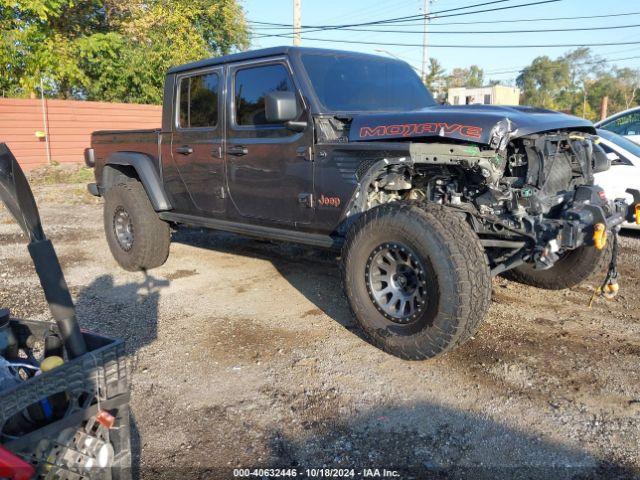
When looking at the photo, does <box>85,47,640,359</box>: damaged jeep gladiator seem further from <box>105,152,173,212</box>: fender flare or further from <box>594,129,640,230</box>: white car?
<box>594,129,640,230</box>: white car

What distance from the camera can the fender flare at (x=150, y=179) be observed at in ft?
17.8

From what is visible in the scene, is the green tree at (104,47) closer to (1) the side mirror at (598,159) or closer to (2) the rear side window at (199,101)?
(2) the rear side window at (199,101)

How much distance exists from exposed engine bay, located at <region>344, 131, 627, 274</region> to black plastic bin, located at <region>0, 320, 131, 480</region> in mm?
2256

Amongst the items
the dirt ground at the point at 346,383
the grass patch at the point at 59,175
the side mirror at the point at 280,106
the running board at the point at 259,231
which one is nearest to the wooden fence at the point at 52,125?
the grass patch at the point at 59,175

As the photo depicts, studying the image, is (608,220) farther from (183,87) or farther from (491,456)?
(183,87)

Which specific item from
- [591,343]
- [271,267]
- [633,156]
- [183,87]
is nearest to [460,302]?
Answer: [591,343]

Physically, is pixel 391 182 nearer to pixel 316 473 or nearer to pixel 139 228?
pixel 316 473

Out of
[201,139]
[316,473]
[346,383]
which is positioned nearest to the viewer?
[316,473]

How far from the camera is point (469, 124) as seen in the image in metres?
3.33

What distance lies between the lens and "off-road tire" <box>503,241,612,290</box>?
14.2 ft

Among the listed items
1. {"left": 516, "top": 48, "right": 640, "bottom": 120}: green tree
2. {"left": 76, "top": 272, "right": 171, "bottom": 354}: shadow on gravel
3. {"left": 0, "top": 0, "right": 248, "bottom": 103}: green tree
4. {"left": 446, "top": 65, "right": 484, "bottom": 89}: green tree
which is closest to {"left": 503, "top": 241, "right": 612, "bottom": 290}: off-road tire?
{"left": 76, "top": 272, "right": 171, "bottom": 354}: shadow on gravel

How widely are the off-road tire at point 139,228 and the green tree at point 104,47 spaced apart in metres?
11.6

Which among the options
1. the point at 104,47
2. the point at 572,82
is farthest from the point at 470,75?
the point at 104,47

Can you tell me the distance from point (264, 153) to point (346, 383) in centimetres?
197
